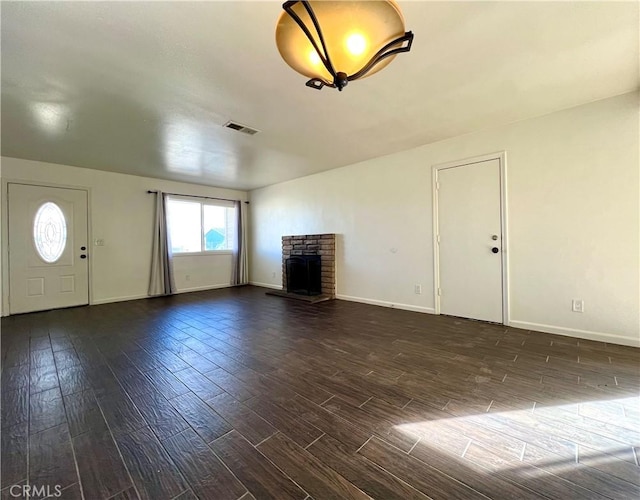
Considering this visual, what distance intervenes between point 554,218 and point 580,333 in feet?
4.24

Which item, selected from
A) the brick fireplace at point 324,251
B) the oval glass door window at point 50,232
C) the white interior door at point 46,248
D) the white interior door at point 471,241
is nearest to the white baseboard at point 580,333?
the white interior door at point 471,241

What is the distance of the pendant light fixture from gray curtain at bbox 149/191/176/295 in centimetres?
541

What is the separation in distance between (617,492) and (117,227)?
682cm

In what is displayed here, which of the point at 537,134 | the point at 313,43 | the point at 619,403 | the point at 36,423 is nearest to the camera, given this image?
the point at 313,43

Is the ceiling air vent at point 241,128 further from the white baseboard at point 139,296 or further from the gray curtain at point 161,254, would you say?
the white baseboard at point 139,296

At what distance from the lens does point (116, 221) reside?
5.20 meters

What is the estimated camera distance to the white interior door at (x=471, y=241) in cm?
344

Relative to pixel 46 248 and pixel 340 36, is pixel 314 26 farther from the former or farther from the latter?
pixel 46 248

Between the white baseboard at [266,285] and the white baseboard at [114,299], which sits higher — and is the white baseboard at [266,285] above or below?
above

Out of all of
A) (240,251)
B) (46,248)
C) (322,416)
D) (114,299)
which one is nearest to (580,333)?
(322,416)

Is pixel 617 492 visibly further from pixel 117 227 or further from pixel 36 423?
pixel 117 227

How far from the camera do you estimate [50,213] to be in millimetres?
4531

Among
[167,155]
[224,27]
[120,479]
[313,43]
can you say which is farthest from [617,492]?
[167,155]

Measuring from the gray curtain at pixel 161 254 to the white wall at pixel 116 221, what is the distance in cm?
14
